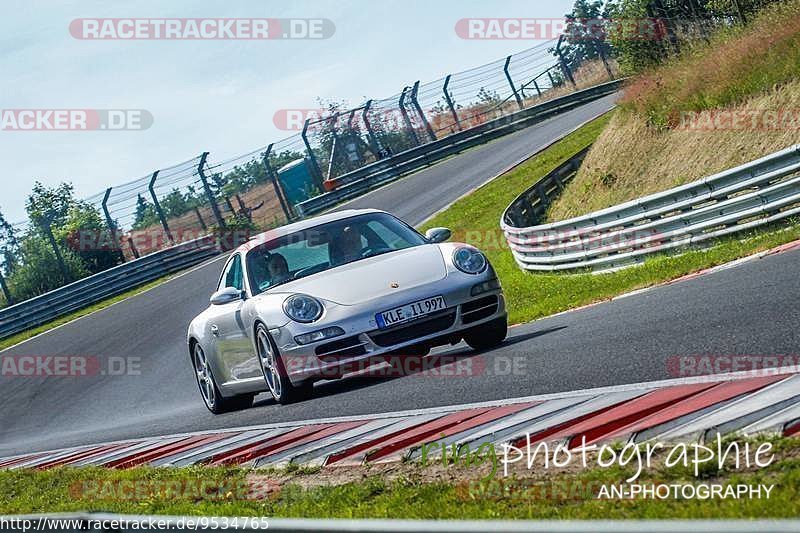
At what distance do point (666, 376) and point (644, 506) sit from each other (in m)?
2.57

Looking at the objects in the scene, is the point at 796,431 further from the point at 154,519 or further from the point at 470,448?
the point at 154,519

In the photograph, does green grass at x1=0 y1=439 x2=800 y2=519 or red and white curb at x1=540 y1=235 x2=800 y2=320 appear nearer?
green grass at x1=0 y1=439 x2=800 y2=519

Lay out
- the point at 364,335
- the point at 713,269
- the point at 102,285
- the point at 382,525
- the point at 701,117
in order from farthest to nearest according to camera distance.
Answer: the point at 102,285, the point at 701,117, the point at 713,269, the point at 364,335, the point at 382,525

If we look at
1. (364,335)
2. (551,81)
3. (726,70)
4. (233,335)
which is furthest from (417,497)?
(551,81)

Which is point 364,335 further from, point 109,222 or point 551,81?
point 551,81

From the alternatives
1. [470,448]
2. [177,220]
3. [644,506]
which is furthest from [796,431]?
[177,220]

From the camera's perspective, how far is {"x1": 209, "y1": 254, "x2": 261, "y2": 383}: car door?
1031 cm

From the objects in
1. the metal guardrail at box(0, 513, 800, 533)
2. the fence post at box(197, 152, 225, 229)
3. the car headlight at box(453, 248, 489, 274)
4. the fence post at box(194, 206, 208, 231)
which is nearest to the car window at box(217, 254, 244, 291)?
the car headlight at box(453, 248, 489, 274)

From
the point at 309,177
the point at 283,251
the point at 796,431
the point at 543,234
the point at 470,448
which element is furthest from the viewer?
the point at 309,177

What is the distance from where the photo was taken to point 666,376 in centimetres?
642

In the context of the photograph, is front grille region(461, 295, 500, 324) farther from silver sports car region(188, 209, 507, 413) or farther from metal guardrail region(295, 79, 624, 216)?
metal guardrail region(295, 79, 624, 216)

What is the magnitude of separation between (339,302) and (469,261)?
1.16 meters

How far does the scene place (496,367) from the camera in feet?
28.2

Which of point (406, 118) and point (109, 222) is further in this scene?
point (406, 118)
